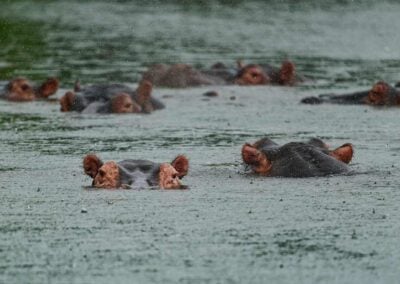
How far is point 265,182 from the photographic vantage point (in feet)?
43.3

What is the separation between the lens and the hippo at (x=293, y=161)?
44.0 feet

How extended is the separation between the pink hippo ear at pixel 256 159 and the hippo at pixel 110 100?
584 centimetres

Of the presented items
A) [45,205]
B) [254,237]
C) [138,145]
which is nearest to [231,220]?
[254,237]

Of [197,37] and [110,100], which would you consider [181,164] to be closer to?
[110,100]

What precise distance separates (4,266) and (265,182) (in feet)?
13.2

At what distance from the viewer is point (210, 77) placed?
930 inches

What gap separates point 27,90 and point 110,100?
2176 mm

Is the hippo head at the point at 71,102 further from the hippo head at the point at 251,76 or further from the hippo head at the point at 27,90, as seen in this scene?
the hippo head at the point at 251,76

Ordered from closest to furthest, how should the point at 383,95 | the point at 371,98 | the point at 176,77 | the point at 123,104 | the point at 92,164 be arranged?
the point at 92,164 → the point at 123,104 → the point at 383,95 → the point at 371,98 → the point at 176,77

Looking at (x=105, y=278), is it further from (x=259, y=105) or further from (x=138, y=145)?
(x=259, y=105)

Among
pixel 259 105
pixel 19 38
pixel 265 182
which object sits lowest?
pixel 19 38

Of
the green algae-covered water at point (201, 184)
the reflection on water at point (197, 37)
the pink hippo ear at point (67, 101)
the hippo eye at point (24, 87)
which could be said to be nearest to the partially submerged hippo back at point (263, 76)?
the green algae-covered water at point (201, 184)

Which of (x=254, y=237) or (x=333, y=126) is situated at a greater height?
(x=254, y=237)

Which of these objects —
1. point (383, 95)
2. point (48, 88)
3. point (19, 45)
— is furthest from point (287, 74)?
point (19, 45)
